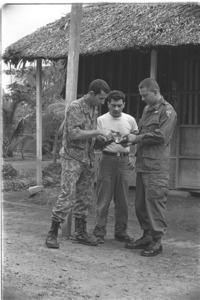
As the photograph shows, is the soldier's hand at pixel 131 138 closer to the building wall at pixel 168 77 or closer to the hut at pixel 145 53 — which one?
the hut at pixel 145 53

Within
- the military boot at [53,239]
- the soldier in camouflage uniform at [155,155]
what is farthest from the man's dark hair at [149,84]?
the military boot at [53,239]

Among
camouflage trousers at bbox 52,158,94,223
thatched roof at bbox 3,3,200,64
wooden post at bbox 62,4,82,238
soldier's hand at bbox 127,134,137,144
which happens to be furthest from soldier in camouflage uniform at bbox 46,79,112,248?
thatched roof at bbox 3,3,200,64

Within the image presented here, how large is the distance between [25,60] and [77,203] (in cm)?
514

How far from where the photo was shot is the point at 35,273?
14.6ft

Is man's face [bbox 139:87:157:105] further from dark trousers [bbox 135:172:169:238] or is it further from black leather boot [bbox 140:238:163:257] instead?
black leather boot [bbox 140:238:163:257]

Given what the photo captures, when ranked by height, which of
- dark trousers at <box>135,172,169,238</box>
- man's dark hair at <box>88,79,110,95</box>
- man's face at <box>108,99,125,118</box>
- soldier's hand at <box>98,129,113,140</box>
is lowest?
dark trousers at <box>135,172,169,238</box>

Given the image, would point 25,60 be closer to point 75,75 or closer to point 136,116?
point 136,116

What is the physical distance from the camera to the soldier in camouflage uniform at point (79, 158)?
5379 mm

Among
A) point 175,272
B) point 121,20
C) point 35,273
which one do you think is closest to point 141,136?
point 175,272

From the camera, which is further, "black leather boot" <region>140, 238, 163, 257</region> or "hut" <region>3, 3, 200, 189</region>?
"hut" <region>3, 3, 200, 189</region>

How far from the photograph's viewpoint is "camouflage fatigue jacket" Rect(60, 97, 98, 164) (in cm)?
538

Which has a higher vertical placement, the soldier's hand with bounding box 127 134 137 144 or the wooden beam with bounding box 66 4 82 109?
the wooden beam with bounding box 66 4 82 109

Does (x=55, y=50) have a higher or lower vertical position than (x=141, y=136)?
higher

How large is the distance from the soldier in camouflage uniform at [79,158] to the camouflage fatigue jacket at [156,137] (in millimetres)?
432
